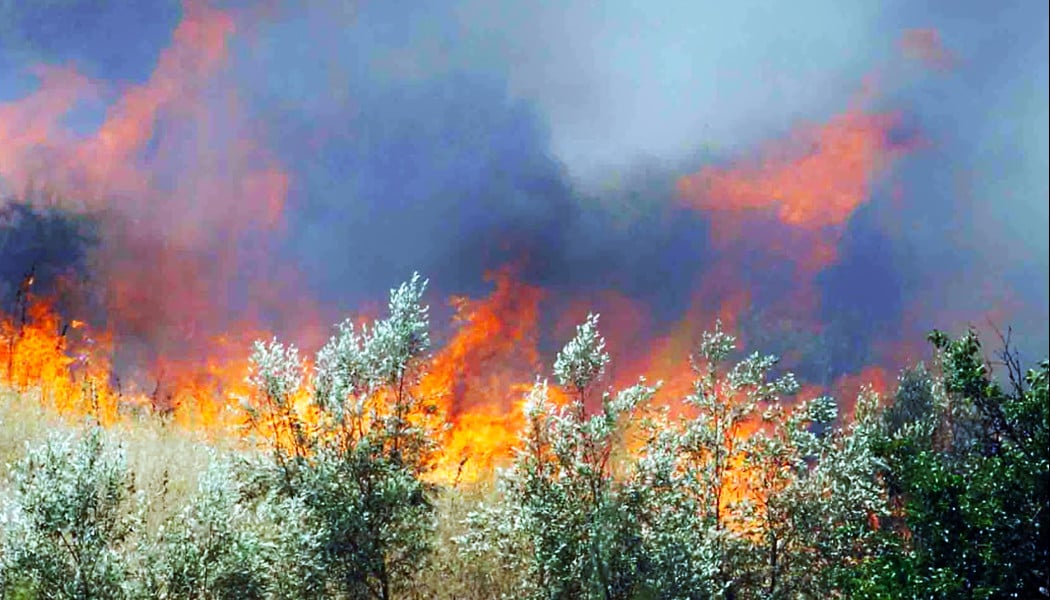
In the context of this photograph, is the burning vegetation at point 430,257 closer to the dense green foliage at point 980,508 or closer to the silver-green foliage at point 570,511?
the silver-green foliage at point 570,511

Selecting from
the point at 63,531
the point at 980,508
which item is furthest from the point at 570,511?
the point at 63,531

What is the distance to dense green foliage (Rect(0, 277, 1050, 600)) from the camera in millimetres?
8312

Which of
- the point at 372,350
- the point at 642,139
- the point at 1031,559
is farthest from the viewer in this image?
the point at 642,139

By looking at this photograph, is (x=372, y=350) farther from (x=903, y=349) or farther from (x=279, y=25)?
(x=903, y=349)

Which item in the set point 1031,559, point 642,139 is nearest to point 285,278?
point 642,139

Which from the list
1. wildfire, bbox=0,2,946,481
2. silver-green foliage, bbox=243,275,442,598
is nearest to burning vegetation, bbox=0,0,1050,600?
wildfire, bbox=0,2,946,481

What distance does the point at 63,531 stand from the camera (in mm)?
8477

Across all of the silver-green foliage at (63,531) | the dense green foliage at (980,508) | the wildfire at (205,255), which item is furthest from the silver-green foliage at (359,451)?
the dense green foliage at (980,508)

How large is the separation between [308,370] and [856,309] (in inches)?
252

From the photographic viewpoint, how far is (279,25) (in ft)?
39.5

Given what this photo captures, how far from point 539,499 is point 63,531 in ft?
13.5

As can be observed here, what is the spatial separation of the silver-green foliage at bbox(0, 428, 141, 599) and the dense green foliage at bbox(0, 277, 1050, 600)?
0.02 metres

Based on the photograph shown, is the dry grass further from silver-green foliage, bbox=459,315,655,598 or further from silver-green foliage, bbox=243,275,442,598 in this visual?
silver-green foliage, bbox=243,275,442,598

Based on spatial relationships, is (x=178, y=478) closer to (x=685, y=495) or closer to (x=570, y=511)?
(x=570, y=511)
